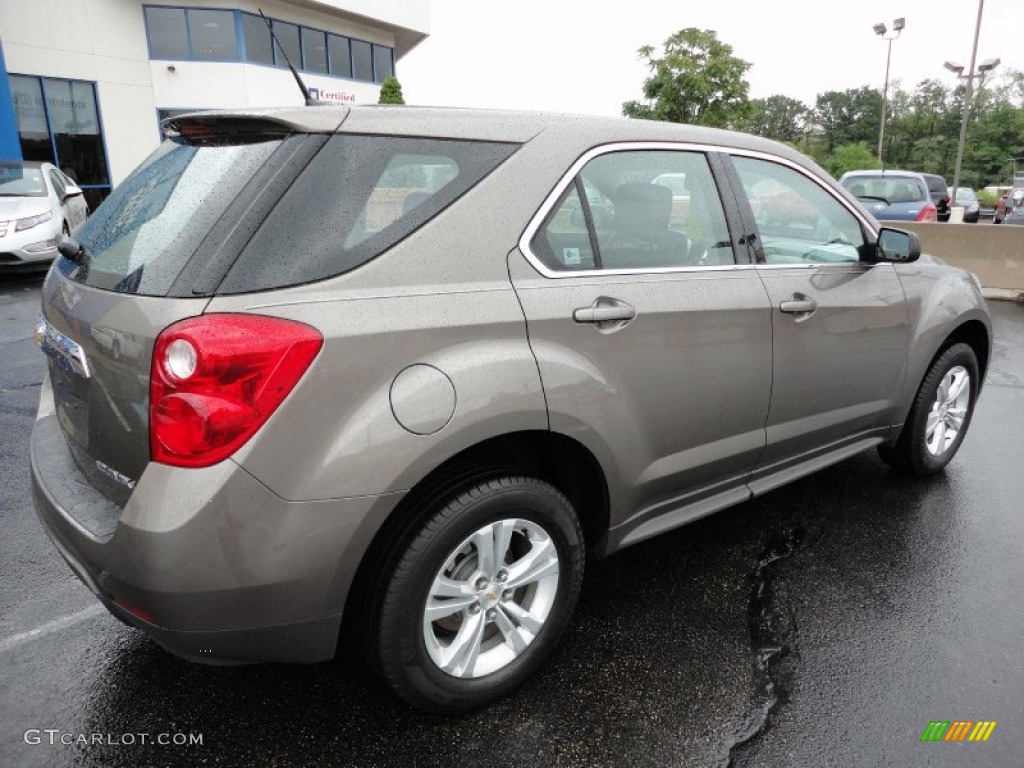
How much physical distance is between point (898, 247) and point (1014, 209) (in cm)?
2106

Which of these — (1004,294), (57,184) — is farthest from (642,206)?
(57,184)

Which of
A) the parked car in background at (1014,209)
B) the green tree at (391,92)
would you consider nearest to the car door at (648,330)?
the parked car in background at (1014,209)

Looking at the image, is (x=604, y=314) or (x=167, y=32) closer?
(x=604, y=314)

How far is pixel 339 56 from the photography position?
28.5 m

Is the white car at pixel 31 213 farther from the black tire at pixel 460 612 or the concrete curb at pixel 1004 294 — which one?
the concrete curb at pixel 1004 294

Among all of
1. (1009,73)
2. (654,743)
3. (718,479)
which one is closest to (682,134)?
(718,479)

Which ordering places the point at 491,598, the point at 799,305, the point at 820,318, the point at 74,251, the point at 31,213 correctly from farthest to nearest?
the point at 31,213
the point at 820,318
the point at 799,305
the point at 74,251
the point at 491,598

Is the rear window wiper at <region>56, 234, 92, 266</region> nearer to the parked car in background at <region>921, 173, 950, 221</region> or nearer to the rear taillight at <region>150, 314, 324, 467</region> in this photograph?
the rear taillight at <region>150, 314, 324, 467</region>

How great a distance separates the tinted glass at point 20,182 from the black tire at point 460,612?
11.1 metres

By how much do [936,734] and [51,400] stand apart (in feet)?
9.73

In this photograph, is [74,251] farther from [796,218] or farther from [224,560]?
[796,218]

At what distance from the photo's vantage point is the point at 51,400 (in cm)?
245

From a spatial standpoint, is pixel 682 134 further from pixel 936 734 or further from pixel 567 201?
pixel 936 734

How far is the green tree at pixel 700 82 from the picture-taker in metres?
38.8
